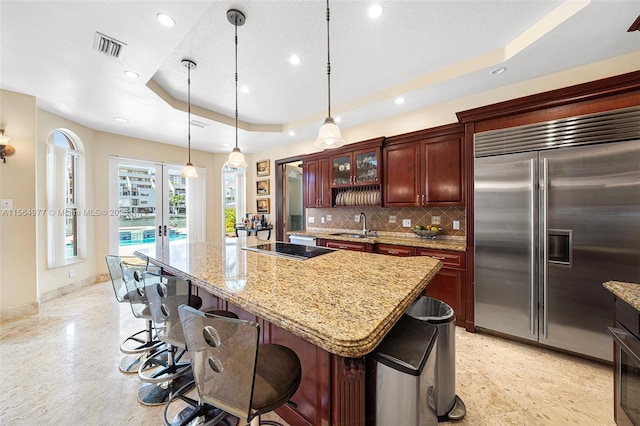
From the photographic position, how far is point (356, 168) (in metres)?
3.96

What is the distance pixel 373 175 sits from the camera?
12.3ft

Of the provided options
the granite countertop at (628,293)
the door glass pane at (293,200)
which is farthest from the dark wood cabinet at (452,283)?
the door glass pane at (293,200)

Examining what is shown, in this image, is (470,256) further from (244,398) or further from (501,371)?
(244,398)

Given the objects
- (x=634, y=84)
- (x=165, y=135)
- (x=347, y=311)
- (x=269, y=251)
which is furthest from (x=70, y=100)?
(x=634, y=84)

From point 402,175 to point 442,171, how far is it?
0.53 m

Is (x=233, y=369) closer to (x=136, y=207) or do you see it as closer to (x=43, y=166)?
(x=43, y=166)

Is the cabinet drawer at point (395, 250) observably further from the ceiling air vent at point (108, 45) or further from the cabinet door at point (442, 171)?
the ceiling air vent at point (108, 45)

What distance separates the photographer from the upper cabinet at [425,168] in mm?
2982

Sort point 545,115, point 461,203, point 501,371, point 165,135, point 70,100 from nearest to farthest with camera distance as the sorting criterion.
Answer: point 501,371
point 545,115
point 461,203
point 70,100
point 165,135

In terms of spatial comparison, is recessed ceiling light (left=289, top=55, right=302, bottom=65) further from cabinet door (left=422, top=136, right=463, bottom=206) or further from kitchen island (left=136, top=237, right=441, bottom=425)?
kitchen island (left=136, top=237, right=441, bottom=425)

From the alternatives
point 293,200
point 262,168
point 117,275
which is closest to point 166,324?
point 117,275

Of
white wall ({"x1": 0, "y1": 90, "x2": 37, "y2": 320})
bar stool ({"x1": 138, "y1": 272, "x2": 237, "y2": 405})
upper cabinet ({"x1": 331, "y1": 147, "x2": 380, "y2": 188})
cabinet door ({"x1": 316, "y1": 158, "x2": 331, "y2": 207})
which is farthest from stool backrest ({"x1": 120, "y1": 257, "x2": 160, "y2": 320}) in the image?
upper cabinet ({"x1": 331, "y1": 147, "x2": 380, "y2": 188})

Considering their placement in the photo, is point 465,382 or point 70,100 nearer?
point 465,382

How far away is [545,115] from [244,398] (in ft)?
10.5
